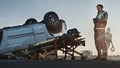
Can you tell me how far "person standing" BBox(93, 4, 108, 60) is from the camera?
8570 millimetres

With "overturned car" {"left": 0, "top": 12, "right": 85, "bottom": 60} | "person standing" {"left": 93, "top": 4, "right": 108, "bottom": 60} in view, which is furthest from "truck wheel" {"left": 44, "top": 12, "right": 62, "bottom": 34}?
"person standing" {"left": 93, "top": 4, "right": 108, "bottom": 60}

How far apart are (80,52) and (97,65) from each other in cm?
843

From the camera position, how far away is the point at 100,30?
28.7ft

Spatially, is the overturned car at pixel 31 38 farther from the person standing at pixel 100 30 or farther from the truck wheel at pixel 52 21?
the person standing at pixel 100 30

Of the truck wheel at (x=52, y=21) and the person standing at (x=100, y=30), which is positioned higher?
the truck wheel at (x=52, y=21)

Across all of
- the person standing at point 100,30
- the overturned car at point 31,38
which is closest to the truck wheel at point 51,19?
the overturned car at point 31,38

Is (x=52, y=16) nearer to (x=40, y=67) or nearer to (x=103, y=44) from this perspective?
(x=103, y=44)

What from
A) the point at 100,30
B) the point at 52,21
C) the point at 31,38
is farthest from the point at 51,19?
the point at 100,30

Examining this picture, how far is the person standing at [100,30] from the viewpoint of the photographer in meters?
8.57

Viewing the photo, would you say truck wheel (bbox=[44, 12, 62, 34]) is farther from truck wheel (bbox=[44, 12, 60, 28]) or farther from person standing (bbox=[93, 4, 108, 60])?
person standing (bbox=[93, 4, 108, 60])

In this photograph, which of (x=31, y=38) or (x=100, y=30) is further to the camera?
(x=31, y=38)

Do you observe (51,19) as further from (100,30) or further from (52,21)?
(100,30)

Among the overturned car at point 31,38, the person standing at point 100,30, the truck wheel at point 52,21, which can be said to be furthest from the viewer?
the truck wheel at point 52,21

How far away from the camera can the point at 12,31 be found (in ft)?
48.5
